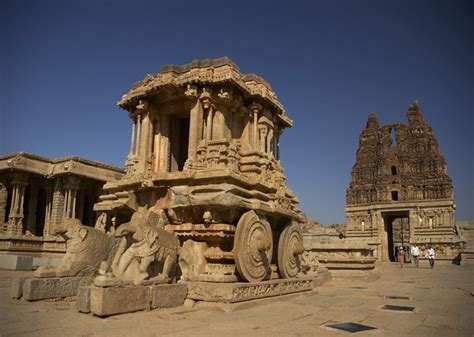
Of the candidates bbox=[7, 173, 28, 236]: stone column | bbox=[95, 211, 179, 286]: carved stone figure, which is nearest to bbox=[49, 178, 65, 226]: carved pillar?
bbox=[7, 173, 28, 236]: stone column

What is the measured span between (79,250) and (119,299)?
241cm

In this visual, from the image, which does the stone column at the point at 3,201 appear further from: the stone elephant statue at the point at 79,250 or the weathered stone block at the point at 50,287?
the weathered stone block at the point at 50,287

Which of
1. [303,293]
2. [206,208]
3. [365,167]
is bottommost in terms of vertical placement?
[303,293]

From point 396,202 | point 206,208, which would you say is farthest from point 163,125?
point 396,202

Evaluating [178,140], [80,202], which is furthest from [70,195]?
[178,140]

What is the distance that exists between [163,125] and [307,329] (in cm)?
777

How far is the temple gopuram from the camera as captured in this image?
39250 millimetres

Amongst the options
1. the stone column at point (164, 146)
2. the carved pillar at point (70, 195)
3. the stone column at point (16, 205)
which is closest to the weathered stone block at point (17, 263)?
the stone column at point (164, 146)

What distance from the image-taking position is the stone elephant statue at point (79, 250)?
7.99m

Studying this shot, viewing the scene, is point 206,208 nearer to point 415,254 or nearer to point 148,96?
point 148,96

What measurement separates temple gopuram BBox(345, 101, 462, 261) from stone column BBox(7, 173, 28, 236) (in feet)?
99.1

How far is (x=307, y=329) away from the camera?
228 inches

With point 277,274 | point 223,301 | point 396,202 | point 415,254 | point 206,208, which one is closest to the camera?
point 223,301

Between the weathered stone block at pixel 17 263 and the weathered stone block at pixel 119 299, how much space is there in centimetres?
1052
